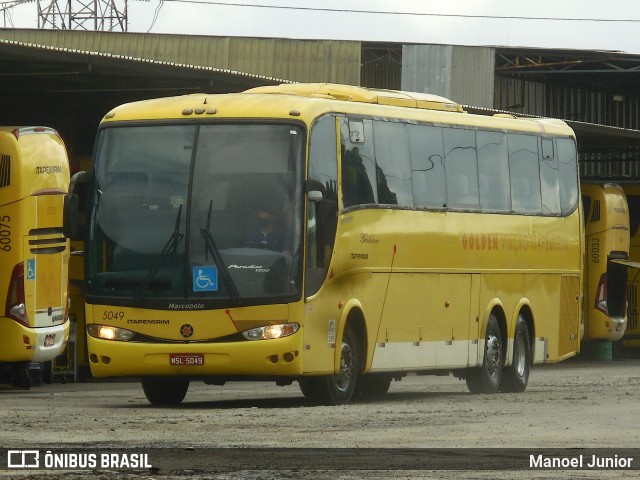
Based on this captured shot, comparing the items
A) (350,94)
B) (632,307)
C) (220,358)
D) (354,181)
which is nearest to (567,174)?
(350,94)

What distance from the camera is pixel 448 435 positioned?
1537 cm

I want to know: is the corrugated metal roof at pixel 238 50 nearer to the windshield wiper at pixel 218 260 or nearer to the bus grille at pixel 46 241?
the bus grille at pixel 46 241

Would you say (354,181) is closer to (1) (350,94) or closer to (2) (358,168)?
(2) (358,168)

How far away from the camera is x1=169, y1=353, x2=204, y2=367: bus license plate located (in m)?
18.9

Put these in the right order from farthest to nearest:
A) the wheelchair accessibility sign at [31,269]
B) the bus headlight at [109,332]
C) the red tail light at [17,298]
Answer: the wheelchair accessibility sign at [31,269]
the red tail light at [17,298]
the bus headlight at [109,332]

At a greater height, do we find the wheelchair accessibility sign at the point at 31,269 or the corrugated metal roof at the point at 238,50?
the corrugated metal roof at the point at 238,50

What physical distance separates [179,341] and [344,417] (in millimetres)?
2229

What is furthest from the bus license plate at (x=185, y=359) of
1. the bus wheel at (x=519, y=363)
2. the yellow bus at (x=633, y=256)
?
the yellow bus at (x=633, y=256)

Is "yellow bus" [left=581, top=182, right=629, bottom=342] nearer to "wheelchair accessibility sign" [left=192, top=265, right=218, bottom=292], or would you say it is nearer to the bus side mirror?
the bus side mirror

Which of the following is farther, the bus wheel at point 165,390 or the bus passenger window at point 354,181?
the bus wheel at point 165,390

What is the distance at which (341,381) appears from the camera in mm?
20188

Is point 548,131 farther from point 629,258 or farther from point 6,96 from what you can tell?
point 629,258

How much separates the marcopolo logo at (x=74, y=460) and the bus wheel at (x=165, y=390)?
7.57m

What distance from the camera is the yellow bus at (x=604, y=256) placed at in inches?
1494
